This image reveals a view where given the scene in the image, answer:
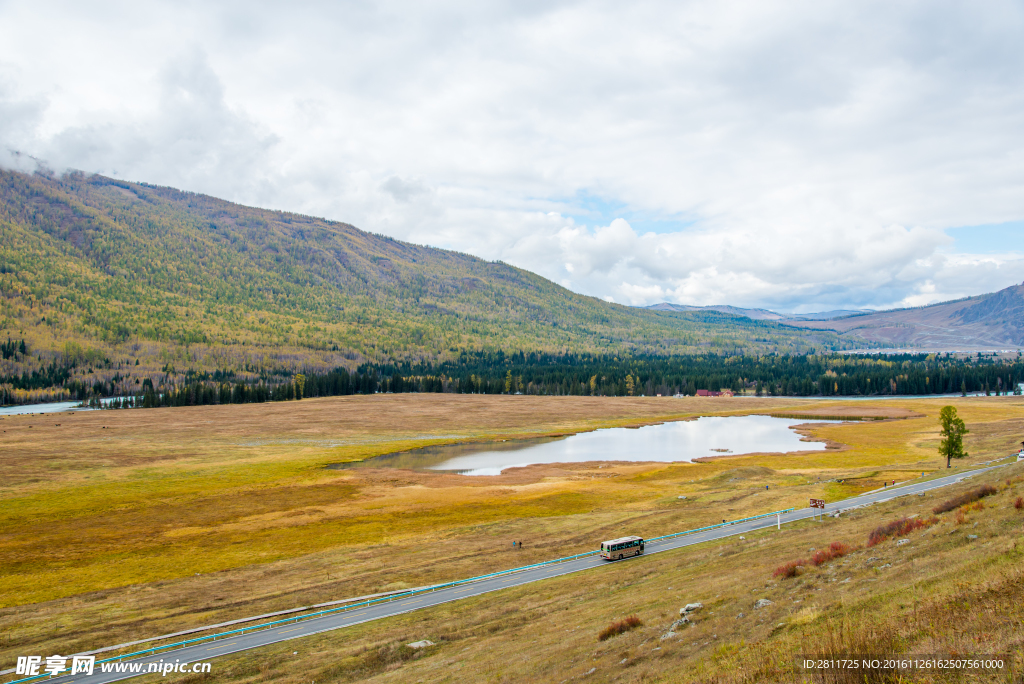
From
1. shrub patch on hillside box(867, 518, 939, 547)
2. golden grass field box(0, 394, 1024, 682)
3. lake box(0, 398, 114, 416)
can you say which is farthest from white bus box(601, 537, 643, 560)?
lake box(0, 398, 114, 416)

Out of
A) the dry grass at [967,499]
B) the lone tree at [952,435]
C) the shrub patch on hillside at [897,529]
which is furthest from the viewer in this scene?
the lone tree at [952,435]

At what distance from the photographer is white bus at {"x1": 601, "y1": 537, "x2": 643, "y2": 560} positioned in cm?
3819

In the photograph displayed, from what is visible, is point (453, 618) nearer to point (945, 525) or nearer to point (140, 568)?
point (945, 525)

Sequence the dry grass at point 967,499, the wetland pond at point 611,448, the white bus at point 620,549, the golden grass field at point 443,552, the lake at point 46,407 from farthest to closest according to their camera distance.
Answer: the lake at point 46,407, the wetland pond at point 611,448, the white bus at point 620,549, the dry grass at point 967,499, the golden grass field at point 443,552

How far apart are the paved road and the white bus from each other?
80 cm

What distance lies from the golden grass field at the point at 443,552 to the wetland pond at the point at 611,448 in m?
7.48

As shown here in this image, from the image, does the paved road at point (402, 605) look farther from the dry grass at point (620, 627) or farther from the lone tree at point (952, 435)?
the lone tree at point (952, 435)

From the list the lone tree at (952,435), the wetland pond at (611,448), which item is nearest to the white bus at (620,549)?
the wetland pond at (611,448)

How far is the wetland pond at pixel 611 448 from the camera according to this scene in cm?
8981

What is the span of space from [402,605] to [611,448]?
76.4 meters

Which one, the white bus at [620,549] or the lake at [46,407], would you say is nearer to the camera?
the white bus at [620,549]

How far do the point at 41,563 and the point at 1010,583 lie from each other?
5737 centimetres

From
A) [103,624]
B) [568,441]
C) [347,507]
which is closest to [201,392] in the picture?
[568,441]

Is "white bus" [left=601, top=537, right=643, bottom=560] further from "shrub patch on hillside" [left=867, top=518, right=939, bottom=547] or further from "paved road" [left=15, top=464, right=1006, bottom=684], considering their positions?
"shrub patch on hillside" [left=867, top=518, right=939, bottom=547]
